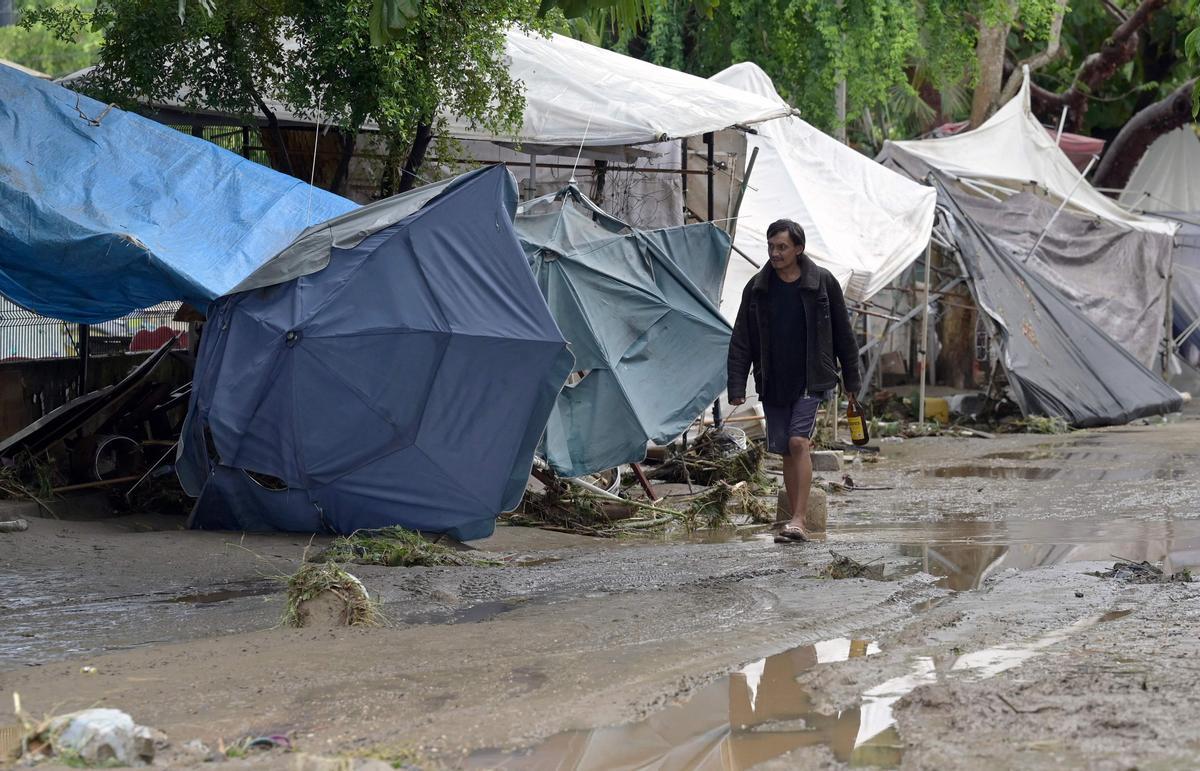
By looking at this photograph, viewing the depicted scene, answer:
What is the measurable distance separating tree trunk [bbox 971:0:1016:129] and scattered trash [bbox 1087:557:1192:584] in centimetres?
1762

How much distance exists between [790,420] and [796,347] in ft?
1.41

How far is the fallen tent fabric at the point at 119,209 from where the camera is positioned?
7.93 m

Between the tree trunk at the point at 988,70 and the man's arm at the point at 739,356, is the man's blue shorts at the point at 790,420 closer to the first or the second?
the man's arm at the point at 739,356

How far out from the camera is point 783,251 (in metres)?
7.83

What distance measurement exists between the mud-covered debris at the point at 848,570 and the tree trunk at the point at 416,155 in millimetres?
5521

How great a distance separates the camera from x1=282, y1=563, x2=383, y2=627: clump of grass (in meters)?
5.55

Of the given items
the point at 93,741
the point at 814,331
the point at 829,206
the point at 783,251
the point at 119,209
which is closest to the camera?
the point at 93,741

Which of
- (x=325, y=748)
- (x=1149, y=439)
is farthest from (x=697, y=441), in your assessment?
(x=325, y=748)

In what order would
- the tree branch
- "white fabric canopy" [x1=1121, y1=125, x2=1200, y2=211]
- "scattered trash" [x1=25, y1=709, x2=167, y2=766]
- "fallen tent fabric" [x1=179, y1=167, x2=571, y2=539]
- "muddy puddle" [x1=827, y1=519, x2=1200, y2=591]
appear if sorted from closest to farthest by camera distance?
"scattered trash" [x1=25, y1=709, x2=167, y2=766], "muddy puddle" [x1=827, y1=519, x2=1200, y2=591], "fallen tent fabric" [x1=179, y1=167, x2=571, y2=539], the tree branch, "white fabric canopy" [x1=1121, y1=125, x2=1200, y2=211]

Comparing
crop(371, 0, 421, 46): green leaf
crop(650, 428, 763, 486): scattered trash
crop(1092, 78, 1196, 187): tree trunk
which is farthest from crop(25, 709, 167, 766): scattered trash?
crop(1092, 78, 1196, 187): tree trunk

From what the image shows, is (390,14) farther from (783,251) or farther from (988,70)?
(988,70)

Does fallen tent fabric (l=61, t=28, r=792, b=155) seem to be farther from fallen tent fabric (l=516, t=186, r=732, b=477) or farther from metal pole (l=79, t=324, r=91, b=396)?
metal pole (l=79, t=324, r=91, b=396)

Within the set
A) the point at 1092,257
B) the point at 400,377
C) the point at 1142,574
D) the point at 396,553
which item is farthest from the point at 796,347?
the point at 1092,257

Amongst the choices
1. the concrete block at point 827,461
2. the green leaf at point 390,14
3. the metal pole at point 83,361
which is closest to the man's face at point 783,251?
the green leaf at point 390,14
